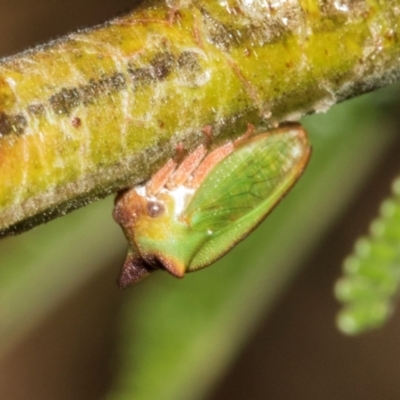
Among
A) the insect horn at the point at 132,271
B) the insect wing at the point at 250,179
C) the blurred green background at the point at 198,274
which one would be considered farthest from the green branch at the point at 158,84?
the blurred green background at the point at 198,274

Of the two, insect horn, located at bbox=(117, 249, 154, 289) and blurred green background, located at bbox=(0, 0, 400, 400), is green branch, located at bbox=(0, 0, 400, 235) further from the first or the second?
blurred green background, located at bbox=(0, 0, 400, 400)

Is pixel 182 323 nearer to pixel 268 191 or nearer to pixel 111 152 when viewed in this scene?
pixel 268 191

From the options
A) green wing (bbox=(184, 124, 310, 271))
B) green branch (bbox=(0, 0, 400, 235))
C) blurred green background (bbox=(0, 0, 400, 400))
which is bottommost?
blurred green background (bbox=(0, 0, 400, 400))

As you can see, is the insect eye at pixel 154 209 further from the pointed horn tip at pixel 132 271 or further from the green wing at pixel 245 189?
the pointed horn tip at pixel 132 271

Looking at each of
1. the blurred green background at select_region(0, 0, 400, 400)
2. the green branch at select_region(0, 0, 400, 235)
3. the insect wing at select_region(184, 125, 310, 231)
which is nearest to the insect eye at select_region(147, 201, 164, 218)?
the insect wing at select_region(184, 125, 310, 231)

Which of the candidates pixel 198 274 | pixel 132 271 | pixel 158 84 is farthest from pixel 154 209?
pixel 198 274

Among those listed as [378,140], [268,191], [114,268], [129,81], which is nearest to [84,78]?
[129,81]
